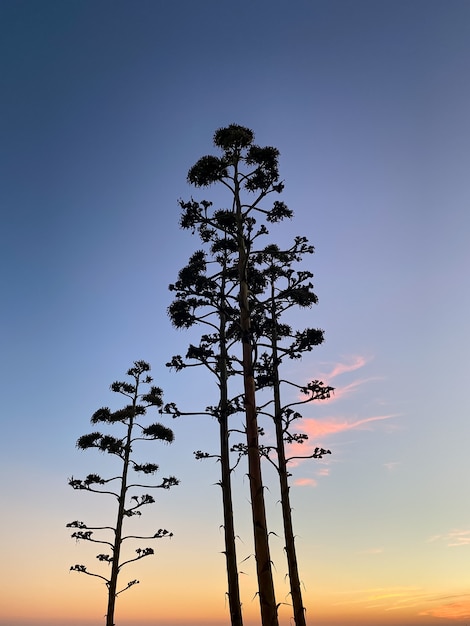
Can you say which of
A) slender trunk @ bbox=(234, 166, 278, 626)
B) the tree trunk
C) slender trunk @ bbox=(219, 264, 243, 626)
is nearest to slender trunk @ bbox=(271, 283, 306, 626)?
slender trunk @ bbox=(219, 264, 243, 626)

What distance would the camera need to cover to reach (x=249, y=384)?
1134cm

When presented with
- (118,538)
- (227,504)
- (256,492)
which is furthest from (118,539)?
(256,492)

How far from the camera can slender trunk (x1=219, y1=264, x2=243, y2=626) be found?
637 inches

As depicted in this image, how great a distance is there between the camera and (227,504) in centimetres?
1745

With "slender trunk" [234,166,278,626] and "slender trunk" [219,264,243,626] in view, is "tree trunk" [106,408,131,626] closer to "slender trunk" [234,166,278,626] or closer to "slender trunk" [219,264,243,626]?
"slender trunk" [219,264,243,626]

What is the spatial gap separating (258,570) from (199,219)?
865 centimetres

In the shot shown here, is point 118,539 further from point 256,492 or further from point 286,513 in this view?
point 256,492

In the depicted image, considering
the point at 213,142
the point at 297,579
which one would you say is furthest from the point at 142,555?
the point at 213,142

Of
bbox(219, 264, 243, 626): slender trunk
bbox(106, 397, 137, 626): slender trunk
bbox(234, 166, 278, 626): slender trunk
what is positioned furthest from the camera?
bbox(106, 397, 137, 626): slender trunk

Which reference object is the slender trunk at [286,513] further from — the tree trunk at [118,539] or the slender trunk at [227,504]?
the tree trunk at [118,539]

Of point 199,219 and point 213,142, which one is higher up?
point 213,142

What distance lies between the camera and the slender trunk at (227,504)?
16.2m

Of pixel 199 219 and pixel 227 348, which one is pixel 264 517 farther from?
pixel 227 348

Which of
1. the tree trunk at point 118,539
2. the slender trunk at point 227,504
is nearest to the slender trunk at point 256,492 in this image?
the slender trunk at point 227,504
